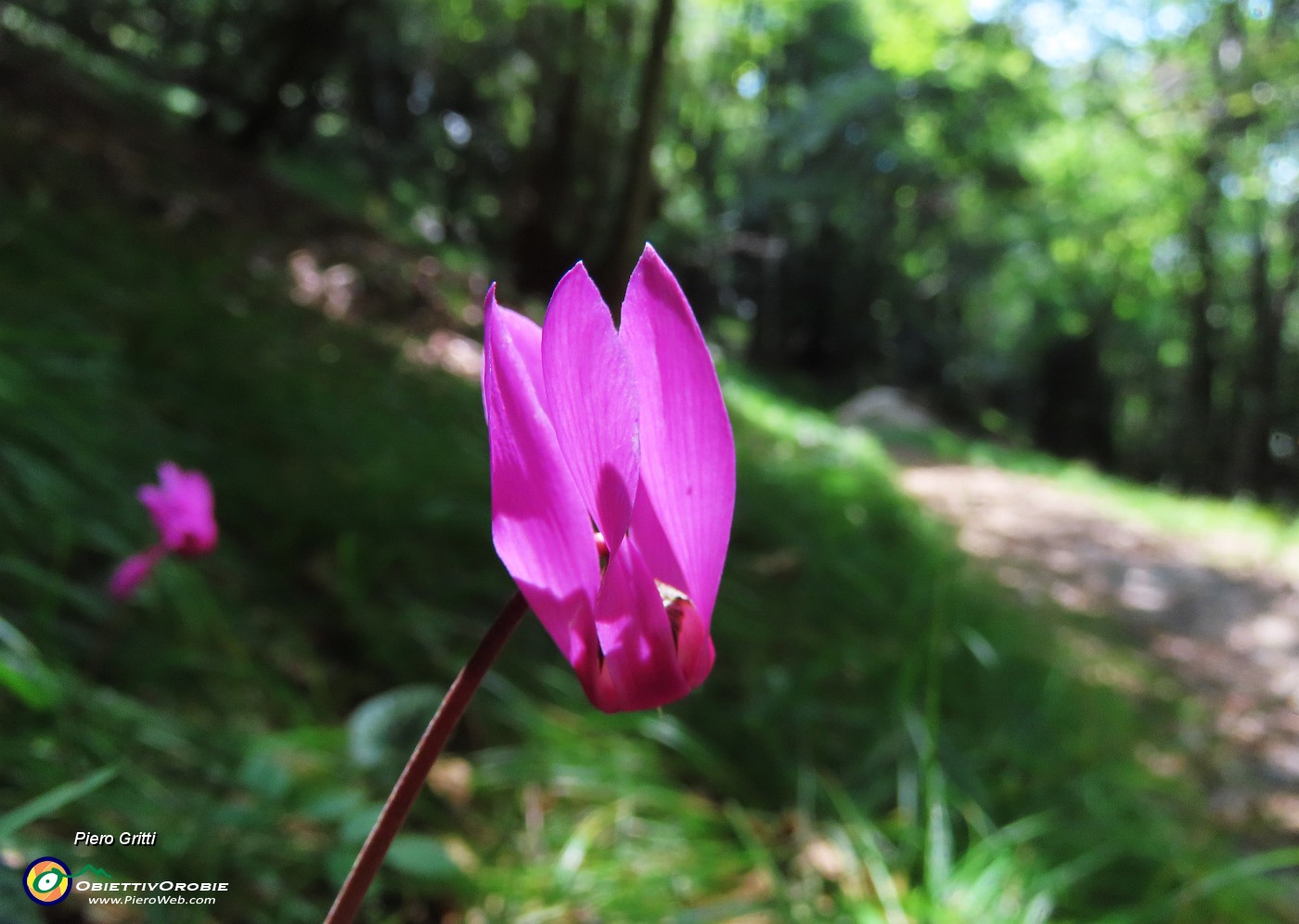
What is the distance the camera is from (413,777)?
0.37 meters

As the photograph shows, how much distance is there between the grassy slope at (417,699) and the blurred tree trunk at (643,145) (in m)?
1.06

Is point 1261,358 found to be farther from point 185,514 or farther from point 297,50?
point 185,514

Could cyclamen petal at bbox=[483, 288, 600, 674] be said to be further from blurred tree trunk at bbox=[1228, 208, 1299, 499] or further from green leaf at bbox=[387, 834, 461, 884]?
blurred tree trunk at bbox=[1228, 208, 1299, 499]

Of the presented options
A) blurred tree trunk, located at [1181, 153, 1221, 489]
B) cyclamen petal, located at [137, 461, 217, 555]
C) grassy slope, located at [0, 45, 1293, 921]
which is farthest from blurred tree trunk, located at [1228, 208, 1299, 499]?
cyclamen petal, located at [137, 461, 217, 555]

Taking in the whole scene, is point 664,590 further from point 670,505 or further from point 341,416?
point 341,416

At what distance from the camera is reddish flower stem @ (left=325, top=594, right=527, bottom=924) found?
1.14 ft

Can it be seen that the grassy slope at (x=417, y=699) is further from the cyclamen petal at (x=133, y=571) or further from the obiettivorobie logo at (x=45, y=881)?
the obiettivorobie logo at (x=45, y=881)

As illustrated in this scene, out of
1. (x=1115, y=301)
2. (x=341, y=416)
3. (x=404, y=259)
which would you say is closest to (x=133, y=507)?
(x=341, y=416)

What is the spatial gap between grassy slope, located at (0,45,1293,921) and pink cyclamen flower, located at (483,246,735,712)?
0.61m

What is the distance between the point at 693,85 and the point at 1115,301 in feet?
43.2

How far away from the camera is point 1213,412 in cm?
1981

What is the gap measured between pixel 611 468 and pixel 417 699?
981mm

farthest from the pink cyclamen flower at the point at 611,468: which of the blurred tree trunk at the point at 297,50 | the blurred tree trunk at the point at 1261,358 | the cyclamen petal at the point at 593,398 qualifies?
the blurred tree trunk at the point at 1261,358

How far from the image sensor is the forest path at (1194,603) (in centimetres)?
314
